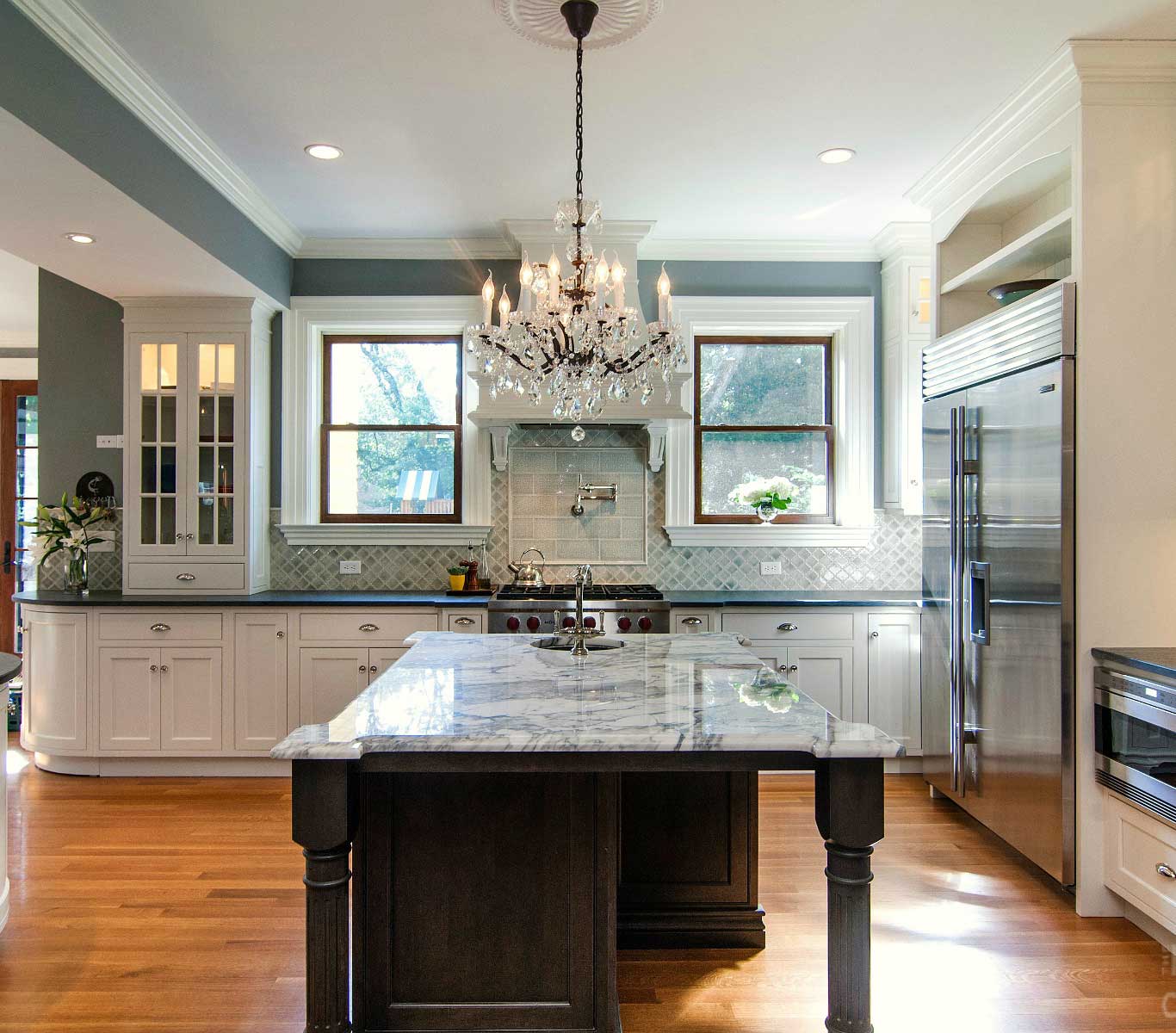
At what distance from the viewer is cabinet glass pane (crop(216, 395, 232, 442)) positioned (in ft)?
16.0

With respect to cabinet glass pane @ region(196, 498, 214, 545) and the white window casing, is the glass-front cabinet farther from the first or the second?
the white window casing

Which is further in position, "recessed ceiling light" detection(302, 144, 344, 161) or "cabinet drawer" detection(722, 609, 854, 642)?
"cabinet drawer" detection(722, 609, 854, 642)

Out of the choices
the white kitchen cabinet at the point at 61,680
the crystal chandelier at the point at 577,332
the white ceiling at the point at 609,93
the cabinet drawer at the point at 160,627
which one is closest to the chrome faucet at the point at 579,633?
the crystal chandelier at the point at 577,332

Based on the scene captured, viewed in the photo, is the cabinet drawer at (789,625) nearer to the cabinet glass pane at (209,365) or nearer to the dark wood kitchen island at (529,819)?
the dark wood kitchen island at (529,819)

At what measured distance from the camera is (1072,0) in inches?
106

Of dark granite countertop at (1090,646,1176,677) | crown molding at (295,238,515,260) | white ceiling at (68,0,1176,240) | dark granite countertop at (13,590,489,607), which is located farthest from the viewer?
crown molding at (295,238,515,260)

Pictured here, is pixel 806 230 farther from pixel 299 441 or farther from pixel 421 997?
pixel 421 997

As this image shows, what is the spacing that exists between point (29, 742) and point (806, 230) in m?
5.11

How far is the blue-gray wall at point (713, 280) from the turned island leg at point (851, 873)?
3.51m

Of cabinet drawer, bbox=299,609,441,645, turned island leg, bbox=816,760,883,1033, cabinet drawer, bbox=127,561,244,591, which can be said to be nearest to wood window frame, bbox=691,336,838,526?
cabinet drawer, bbox=299,609,441,645

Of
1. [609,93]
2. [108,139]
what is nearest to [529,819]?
[609,93]

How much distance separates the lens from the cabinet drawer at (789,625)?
459cm

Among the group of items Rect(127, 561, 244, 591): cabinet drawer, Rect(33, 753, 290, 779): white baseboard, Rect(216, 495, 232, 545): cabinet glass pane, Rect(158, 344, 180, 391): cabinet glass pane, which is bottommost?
Rect(33, 753, 290, 779): white baseboard

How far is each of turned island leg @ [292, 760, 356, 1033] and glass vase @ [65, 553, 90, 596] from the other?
371 centimetres
